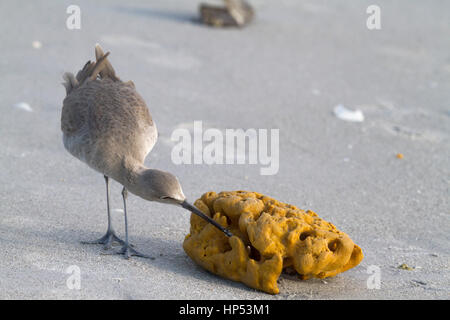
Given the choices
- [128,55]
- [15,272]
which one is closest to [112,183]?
[15,272]

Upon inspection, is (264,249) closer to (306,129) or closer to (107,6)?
(306,129)

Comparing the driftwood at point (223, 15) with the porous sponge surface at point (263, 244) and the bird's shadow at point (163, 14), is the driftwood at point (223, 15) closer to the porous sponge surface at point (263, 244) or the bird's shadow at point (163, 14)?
the bird's shadow at point (163, 14)

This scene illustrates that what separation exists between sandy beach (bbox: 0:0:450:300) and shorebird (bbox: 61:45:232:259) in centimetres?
52

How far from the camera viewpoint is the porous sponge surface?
13.5 feet

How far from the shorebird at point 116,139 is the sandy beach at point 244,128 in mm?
517

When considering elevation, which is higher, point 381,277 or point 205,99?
point 205,99

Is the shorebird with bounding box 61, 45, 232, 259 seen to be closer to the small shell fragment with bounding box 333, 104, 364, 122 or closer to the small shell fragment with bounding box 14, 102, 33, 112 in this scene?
the small shell fragment with bounding box 14, 102, 33, 112

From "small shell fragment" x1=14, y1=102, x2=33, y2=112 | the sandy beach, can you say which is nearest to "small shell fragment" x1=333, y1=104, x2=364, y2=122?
the sandy beach

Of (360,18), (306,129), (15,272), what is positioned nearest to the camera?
(15,272)

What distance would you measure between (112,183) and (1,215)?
49.2 inches

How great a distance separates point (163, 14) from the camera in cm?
1053

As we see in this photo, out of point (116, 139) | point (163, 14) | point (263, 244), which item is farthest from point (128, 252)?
point (163, 14)

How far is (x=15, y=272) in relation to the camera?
13.1 feet

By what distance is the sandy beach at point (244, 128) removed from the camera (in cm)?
435
